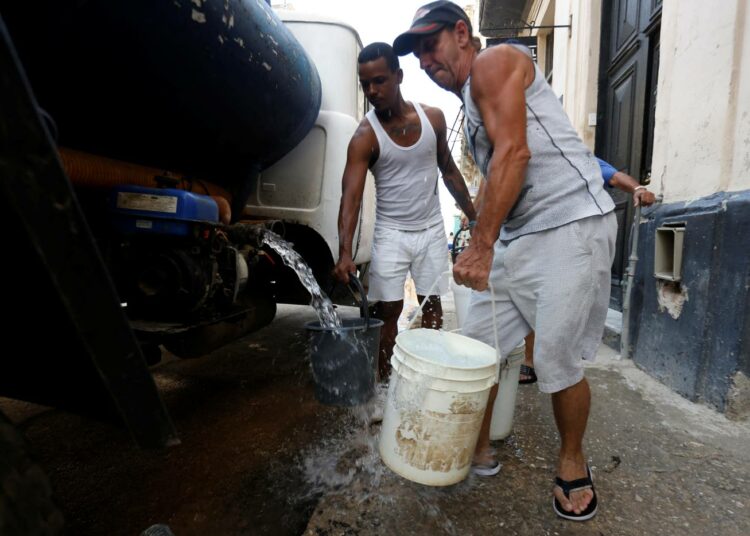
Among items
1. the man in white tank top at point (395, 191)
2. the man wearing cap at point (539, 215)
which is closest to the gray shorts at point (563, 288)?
the man wearing cap at point (539, 215)

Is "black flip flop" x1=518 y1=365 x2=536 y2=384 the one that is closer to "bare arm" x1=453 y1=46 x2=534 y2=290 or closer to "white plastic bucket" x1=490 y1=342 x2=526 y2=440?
"white plastic bucket" x1=490 y1=342 x2=526 y2=440

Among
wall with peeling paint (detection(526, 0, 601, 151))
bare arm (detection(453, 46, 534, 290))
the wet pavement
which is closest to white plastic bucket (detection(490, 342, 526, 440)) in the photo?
the wet pavement

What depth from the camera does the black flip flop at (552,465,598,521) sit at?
1.44 meters

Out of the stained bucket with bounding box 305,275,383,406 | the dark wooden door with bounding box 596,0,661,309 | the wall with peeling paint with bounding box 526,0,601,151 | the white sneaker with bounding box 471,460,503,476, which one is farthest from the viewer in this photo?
the wall with peeling paint with bounding box 526,0,601,151

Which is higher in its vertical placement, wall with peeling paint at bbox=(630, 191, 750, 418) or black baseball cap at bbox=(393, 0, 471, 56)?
black baseball cap at bbox=(393, 0, 471, 56)

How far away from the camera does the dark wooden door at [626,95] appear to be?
12.6ft

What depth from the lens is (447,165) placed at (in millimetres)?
2854

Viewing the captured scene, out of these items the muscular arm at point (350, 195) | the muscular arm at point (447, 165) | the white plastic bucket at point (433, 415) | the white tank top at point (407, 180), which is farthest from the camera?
the muscular arm at point (447, 165)

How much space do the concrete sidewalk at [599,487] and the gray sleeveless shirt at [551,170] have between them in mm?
984

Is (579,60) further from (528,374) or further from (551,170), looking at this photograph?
(551,170)

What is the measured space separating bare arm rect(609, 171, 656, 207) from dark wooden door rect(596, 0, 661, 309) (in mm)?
891

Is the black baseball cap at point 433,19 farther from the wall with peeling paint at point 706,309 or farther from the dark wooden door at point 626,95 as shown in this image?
the dark wooden door at point 626,95

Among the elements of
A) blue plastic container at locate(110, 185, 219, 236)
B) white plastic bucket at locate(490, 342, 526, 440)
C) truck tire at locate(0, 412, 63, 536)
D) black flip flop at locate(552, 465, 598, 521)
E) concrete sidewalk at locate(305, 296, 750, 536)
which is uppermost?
blue plastic container at locate(110, 185, 219, 236)

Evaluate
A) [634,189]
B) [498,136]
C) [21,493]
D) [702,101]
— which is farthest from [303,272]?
[702,101]
